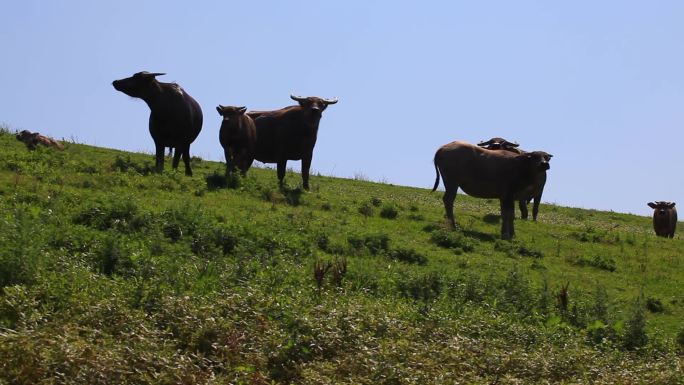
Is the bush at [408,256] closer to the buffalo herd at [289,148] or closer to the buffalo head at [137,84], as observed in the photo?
the buffalo herd at [289,148]

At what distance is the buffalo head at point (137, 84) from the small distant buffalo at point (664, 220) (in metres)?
16.3

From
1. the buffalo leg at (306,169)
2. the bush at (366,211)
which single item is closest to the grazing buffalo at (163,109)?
the buffalo leg at (306,169)

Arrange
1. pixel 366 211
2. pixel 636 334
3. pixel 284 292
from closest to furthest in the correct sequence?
1. pixel 284 292
2. pixel 636 334
3. pixel 366 211

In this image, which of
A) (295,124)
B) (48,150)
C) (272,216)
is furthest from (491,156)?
(48,150)

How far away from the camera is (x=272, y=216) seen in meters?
21.4

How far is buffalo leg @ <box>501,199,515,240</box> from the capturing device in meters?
25.0

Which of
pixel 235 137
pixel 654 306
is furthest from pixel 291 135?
pixel 654 306

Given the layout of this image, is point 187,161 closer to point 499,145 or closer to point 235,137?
point 235,137

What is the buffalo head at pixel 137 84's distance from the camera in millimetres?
26516

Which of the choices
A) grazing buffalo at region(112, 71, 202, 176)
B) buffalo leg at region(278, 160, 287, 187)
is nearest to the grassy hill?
grazing buffalo at region(112, 71, 202, 176)

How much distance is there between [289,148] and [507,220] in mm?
6390

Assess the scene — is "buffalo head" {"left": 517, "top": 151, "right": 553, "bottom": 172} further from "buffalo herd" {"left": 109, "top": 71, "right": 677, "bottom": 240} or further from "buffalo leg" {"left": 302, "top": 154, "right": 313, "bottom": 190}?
"buffalo leg" {"left": 302, "top": 154, "right": 313, "bottom": 190}

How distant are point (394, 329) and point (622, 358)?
3382 mm

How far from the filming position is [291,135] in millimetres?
28703
